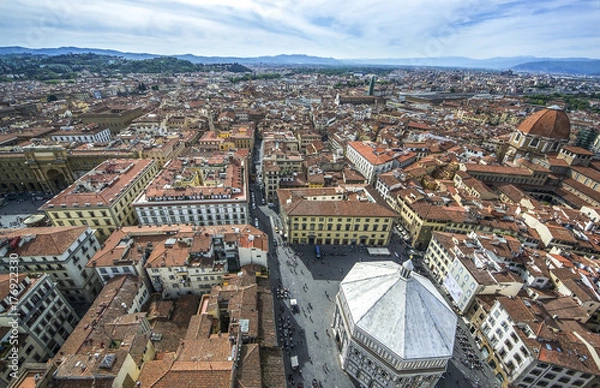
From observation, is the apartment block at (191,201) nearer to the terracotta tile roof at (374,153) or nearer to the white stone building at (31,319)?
the white stone building at (31,319)

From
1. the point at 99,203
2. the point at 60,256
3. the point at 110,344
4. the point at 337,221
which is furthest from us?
the point at 337,221

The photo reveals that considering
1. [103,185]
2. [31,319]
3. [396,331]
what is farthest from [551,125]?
[31,319]

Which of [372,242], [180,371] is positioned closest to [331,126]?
[372,242]

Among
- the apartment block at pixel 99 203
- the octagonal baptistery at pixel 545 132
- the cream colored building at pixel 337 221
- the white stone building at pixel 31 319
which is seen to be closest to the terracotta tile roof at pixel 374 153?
the cream colored building at pixel 337 221

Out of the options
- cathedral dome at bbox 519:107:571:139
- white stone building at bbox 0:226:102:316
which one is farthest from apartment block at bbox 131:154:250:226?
cathedral dome at bbox 519:107:571:139

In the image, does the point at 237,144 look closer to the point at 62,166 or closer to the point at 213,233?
the point at 62,166

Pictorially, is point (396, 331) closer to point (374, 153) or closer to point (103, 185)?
point (103, 185)

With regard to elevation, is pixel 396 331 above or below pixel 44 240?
below

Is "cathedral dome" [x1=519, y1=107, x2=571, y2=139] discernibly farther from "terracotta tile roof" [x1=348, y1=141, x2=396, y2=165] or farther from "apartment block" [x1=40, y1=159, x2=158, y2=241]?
"apartment block" [x1=40, y1=159, x2=158, y2=241]

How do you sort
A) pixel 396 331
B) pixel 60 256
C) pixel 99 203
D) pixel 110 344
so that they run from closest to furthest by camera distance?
pixel 396 331 → pixel 110 344 → pixel 60 256 → pixel 99 203
